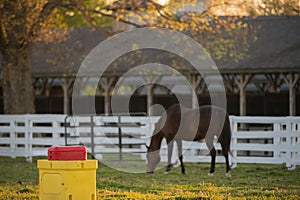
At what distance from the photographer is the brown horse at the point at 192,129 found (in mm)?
13523

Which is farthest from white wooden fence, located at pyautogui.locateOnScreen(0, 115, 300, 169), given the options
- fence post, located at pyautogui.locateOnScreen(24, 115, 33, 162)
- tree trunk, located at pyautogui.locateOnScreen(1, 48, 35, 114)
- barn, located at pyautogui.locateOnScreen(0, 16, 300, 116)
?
barn, located at pyautogui.locateOnScreen(0, 16, 300, 116)

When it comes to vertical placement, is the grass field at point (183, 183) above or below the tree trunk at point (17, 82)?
below

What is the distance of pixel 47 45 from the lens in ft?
71.1

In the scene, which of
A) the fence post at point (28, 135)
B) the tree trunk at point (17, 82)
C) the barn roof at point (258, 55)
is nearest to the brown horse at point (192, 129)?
the fence post at point (28, 135)

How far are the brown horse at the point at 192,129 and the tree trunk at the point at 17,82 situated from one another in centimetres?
708

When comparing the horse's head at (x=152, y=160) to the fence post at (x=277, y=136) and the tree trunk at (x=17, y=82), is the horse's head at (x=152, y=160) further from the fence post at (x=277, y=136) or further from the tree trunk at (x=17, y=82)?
the tree trunk at (x=17, y=82)

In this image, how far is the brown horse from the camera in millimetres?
13523

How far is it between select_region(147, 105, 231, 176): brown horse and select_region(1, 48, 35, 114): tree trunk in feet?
23.2

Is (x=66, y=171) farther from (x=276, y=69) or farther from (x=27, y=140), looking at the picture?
(x=276, y=69)

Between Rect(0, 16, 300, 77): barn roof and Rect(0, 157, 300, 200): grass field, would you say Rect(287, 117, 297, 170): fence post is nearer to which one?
Rect(0, 157, 300, 200): grass field

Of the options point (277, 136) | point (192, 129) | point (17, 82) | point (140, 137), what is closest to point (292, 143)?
point (277, 136)

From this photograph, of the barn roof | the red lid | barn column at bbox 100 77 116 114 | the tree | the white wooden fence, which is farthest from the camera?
barn column at bbox 100 77 116 114

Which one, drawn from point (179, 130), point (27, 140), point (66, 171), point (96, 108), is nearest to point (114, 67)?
point (96, 108)

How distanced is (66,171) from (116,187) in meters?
4.20
